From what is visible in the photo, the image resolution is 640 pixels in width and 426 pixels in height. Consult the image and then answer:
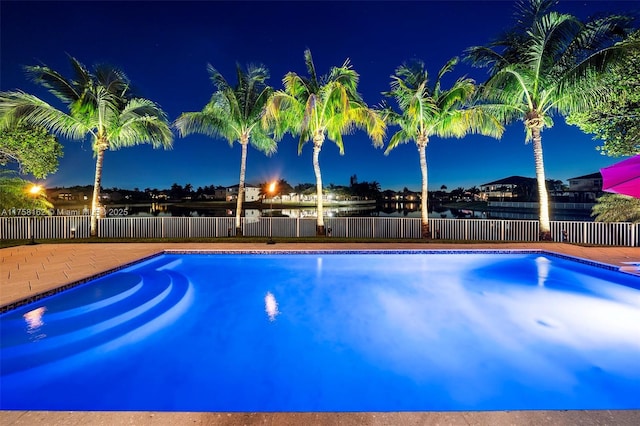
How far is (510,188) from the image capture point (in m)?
54.4

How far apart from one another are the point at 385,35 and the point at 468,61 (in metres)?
6.04

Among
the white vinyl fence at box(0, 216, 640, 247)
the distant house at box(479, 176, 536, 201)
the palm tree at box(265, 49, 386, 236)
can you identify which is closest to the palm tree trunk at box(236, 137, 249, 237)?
the white vinyl fence at box(0, 216, 640, 247)

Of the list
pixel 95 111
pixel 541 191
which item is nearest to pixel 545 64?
pixel 541 191

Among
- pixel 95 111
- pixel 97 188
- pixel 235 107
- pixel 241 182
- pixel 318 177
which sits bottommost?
pixel 97 188

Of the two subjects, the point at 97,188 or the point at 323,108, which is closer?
the point at 323,108

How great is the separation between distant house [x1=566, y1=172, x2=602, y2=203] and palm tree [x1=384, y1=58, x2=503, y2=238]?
33.9 m

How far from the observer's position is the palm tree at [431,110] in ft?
36.6

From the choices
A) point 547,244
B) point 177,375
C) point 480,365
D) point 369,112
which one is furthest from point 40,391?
→ point 547,244

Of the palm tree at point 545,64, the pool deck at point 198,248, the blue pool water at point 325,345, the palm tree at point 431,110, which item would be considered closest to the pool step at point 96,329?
the blue pool water at point 325,345

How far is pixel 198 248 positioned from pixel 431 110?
932cm

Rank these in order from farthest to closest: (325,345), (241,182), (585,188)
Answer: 1. (585,188)
2. (241,182)
3. (325,345)

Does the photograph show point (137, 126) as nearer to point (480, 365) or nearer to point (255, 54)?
point (255, 54)

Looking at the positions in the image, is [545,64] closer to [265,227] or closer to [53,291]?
[265,227]

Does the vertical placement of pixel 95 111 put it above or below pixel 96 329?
above
